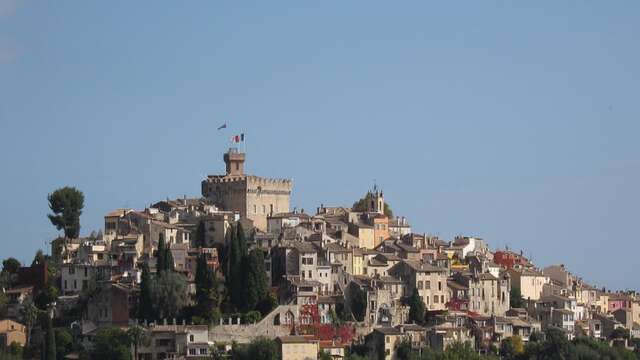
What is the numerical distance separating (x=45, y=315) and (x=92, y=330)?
360 centimetres

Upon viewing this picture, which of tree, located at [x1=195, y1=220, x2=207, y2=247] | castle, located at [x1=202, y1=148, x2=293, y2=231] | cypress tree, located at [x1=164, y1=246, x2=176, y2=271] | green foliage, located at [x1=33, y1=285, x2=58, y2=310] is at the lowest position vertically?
green foliage, located at [x1=33, y1=285, x2=58, y2=310]

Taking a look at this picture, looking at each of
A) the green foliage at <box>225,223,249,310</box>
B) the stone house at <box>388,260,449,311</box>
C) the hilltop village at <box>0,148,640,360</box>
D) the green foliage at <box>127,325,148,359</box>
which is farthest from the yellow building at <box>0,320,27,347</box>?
the stone house at <box>388,260,449,311</box>

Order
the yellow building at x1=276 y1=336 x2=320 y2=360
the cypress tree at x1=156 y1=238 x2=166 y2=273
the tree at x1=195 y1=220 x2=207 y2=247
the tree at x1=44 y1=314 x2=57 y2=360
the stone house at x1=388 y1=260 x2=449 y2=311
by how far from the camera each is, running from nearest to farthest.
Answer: the yellow building at x1=276 y1=336 x2=320 y2=360
the tree at x1=44 y1=314 x2=57 y2=360
the cypress tree at x1=156 y1=238 x2=166 y2=273
the stone house at x1=388 y1=260 x2=449 y2=311
the tree at x1=195 y1=220 x2=207 y2=247

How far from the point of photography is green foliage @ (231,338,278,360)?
9506 cm

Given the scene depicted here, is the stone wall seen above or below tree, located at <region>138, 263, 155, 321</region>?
below

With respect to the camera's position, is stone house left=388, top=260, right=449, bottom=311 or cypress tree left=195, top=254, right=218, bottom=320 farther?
stone house left=388, top=260, right=449, bottom=311

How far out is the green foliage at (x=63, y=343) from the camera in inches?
3895

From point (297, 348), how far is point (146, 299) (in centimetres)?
927

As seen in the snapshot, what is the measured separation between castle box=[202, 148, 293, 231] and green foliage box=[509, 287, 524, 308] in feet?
53.6


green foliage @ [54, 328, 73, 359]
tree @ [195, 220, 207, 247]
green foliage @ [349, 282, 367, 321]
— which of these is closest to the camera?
green foliage @ [54, 328, 73, 359]

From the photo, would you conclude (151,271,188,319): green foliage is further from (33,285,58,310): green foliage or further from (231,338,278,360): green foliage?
(33,285,58,310): green foliage

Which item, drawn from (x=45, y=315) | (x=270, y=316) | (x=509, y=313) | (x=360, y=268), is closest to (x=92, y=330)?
(x=45, y=315)

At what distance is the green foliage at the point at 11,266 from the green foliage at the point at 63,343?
10342mm

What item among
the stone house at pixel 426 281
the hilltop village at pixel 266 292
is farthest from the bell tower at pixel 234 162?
the stone house at pixel 426 281
